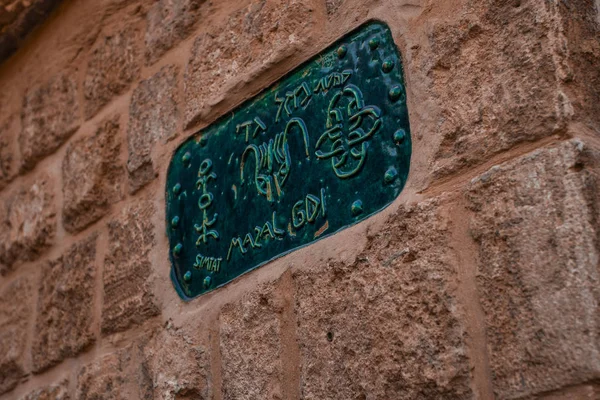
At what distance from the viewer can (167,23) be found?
2348 millimetres

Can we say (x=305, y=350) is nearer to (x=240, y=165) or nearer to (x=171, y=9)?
(x=240, y=165)

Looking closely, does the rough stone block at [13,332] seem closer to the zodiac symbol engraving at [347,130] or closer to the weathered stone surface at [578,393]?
the zodiac symbol engraving at [347,130]

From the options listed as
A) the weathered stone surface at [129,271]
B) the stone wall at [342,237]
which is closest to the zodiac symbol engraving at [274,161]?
the stone wall at [342,237]

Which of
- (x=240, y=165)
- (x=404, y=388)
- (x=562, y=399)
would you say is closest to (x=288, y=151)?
(x=240, y=165)

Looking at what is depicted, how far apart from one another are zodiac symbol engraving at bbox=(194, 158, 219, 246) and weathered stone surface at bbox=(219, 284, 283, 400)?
221 mm

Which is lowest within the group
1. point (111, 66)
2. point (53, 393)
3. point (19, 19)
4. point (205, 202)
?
point (53, 393)

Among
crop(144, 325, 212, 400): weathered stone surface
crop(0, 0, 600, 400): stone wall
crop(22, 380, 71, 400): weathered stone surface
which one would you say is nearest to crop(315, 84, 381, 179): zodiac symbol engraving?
crop(0, 0, 600, 400): stone wall

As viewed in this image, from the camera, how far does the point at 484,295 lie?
1.38 meters

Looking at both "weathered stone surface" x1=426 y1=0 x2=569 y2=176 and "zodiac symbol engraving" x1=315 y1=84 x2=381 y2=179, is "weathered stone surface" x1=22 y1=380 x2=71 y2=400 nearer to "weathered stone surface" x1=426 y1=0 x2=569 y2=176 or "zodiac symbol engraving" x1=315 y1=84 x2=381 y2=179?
"zodiac symbol engraving" x1=315 y1=84 x2=381 y2=179

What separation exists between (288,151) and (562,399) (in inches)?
32.2

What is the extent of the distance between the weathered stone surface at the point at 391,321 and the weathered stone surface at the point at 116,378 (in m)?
0.55

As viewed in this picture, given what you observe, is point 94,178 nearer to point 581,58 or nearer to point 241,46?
point 241,46

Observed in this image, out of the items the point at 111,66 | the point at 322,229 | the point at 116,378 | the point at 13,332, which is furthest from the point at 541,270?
the point at 13,332

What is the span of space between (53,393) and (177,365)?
1.83ft
